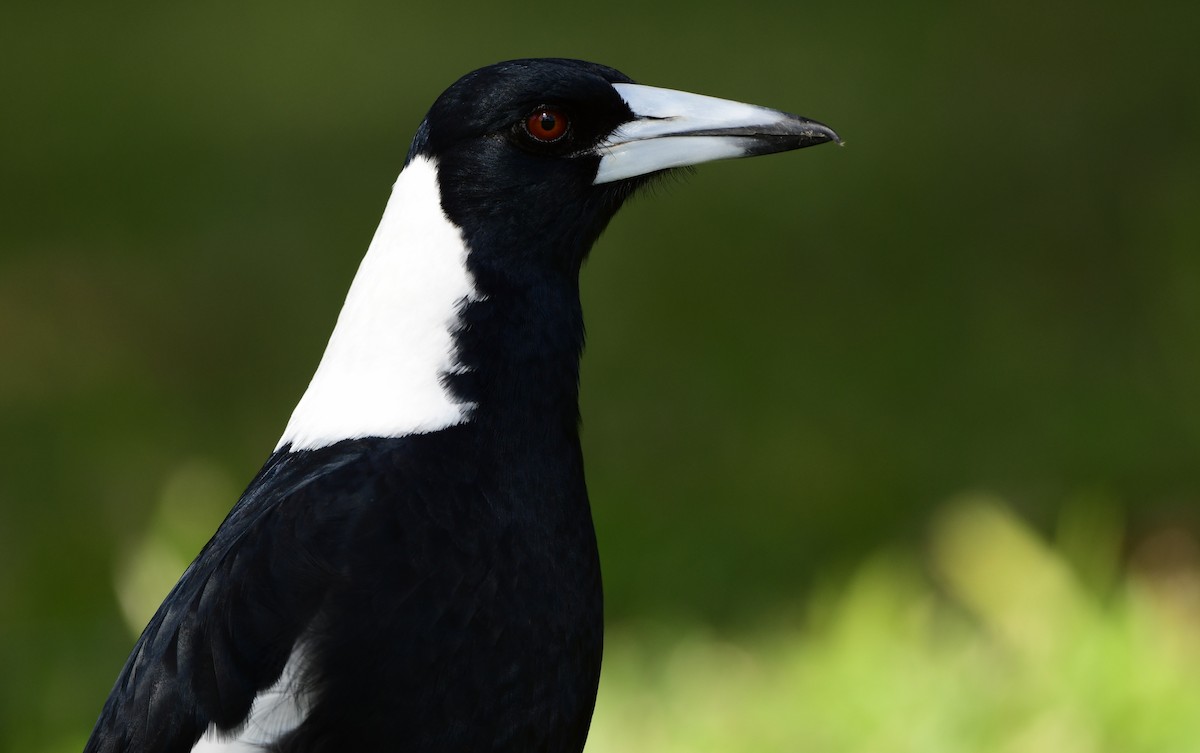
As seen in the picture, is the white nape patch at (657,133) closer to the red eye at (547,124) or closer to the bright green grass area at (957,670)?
the red eye at (547,124)

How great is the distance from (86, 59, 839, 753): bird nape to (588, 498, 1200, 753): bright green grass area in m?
1.00

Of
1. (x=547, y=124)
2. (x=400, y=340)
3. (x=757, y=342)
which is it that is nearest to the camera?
(x=400, y=340)

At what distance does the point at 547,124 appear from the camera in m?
1.84

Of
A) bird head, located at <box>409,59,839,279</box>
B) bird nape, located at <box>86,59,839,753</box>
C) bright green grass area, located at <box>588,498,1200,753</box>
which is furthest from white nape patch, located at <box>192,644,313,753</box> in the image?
bright green grass area, located at <box>588,498,1200,753</box>

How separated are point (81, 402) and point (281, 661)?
277 cm

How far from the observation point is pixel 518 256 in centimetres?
180

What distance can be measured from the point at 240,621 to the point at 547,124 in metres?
0.65

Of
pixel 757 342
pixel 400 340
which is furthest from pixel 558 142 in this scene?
pixel 757 342

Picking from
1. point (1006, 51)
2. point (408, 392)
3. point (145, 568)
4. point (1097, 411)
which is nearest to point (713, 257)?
point (1097, 411)

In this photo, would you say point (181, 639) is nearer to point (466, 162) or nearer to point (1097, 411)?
point (466, 162)

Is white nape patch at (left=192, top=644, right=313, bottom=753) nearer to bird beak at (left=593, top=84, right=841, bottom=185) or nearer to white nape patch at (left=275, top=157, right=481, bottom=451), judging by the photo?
white nape patch at (left=275, top=157, right=481, bottom=451)

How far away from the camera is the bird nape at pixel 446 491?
1583 mm

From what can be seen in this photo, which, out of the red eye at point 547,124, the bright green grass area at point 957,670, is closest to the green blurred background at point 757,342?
the bright green grass area at point 957,670

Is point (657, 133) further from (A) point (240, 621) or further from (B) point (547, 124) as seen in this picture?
(A) point (240, 621)
